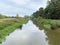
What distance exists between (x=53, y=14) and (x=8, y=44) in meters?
51.2

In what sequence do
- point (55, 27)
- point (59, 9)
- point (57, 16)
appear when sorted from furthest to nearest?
point (57, 16) → point (59, 9) → point (55, 27)

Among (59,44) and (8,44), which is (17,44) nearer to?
(8,44)

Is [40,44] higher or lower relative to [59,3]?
lower

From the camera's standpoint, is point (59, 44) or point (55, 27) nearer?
point (59, 44)

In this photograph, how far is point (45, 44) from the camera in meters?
17.3

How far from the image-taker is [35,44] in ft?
57.0

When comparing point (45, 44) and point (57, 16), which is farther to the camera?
point (57, 16)

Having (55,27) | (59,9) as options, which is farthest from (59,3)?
Answer: (55,27)

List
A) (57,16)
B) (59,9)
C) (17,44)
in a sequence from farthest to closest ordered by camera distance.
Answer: (57,16)
(59,9)
(17,44)

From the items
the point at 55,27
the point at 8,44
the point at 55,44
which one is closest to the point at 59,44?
the point at 55,44

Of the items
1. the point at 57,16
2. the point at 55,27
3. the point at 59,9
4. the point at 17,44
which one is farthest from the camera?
the point at 57,16

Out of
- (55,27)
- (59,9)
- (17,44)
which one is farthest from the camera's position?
→ (59,9)

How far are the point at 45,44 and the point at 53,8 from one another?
50591 millimetres

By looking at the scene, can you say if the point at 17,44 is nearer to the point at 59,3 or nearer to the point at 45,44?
the point at 45,44
